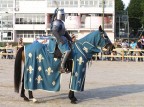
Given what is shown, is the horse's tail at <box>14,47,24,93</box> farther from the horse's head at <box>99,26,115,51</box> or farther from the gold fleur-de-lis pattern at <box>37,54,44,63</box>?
the horse's head at <box>99,26,115,51</box>

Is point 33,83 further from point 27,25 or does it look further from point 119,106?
point 27,25

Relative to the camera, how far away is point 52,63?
9.14 meters

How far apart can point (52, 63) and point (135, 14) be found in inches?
3804

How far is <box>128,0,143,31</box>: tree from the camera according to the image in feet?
329

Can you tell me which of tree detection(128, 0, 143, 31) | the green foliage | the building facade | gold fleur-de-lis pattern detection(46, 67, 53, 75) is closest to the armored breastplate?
gold fleur-de-lis pattern detection(46, 67, 53, 75)

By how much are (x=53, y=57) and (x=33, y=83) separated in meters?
0.74

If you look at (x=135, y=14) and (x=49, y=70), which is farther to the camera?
(x=135, y=14)

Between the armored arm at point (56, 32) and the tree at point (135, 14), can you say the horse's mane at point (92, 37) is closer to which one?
the armored arm at point (56, 32)

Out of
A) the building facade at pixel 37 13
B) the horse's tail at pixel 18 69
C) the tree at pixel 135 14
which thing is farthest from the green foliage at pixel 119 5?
the horse's tail at pixel 18 69

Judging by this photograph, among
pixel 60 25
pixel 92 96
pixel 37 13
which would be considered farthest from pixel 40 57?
pixel 37 13

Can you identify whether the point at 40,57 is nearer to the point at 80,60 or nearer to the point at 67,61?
the point at 67,61

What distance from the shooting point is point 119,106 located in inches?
349

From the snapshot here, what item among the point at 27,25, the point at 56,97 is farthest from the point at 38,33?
the point at 56,97

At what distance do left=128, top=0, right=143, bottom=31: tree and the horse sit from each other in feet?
300
